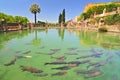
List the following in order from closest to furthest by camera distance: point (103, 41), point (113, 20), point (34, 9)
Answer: point (103, 41)
point (113, 20)
point (34, 9)

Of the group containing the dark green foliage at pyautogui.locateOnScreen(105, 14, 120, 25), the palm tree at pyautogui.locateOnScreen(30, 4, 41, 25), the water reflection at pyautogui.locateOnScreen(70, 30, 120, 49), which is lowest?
the water reflection at pyautogui.locateOnScreen(70, 30, 120, 49)

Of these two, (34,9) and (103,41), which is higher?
(34,9)

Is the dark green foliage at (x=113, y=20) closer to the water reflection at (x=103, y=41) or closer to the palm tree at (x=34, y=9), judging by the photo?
the water reflection at (x=103, y=41)

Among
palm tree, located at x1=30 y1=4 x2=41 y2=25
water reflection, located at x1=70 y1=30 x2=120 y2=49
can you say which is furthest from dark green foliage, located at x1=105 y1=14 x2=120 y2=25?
palm tree, located at x1=30 y1=4 x2=41 y2=25

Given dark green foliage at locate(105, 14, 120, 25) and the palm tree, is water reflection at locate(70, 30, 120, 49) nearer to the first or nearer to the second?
dark green foliage at locate(105, 14, 120, 25)

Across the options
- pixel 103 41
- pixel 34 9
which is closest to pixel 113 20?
pixel 103 41

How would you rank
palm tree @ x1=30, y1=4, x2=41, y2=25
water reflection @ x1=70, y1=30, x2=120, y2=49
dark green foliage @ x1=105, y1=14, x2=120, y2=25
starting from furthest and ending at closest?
palm tree @ x1=30, y1=4, x2=41, y2=25, dark green foliage @ x1=105, y1=14, x2=120, y2=25, water reflection @ x1=70, y1=30, x2=120, y2=49

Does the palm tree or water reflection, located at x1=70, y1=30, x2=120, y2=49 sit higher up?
the palm tree

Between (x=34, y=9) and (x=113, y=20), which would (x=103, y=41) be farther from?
(x=34, y=9)

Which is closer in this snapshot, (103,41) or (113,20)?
(103,41)

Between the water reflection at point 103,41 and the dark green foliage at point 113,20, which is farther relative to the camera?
the dark green foliage at point 113,20

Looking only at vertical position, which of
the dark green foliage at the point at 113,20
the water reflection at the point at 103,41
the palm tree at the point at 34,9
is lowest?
the water reflection at the point at 103,41

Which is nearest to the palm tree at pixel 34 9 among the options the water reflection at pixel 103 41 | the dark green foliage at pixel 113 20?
the dark green foliage at pixel 113 20

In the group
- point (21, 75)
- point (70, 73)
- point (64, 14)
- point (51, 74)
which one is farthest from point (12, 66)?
point (64, 14)
